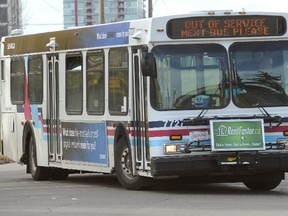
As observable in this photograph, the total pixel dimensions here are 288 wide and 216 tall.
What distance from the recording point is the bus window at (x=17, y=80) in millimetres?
20938

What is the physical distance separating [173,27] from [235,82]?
1.23 meters

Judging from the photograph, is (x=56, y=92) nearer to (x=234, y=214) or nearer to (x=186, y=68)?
(x=186, y=68)

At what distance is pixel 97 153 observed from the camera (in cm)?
1775

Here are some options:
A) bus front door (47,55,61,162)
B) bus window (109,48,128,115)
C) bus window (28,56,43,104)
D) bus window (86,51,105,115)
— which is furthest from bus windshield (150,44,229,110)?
bus window (28,56,43,104)

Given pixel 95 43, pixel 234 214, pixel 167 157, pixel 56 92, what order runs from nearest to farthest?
pixel 234 214 → pixel 167 157 → pixel 95 43 → pixel 56 92

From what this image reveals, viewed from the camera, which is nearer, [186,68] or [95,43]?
[186,68]

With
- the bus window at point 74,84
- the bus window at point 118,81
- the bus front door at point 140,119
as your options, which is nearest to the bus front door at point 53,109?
the bus window at point 74,84

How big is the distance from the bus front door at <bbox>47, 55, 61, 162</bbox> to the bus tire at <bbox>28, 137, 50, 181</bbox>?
2.91 ft

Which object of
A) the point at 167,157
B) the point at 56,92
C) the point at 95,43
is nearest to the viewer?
the point at 167,157

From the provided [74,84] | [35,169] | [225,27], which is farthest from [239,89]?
[35,169]

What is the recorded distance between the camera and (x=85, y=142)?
18125 mm

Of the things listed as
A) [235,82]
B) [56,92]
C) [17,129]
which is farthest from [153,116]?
[17,129]

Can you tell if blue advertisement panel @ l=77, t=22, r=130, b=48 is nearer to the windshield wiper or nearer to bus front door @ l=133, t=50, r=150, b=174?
bus front door @ l=133, t=50, r=150, b=174

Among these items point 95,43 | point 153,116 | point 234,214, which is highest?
point 95,43
